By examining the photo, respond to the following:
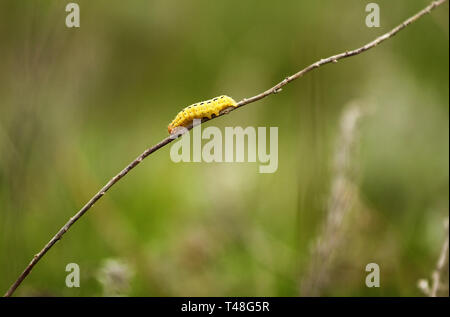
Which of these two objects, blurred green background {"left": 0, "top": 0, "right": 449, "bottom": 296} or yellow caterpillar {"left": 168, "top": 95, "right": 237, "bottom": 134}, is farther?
blurred green background {"left": 0, "top": 0, "right": 449, "bottom": 296}

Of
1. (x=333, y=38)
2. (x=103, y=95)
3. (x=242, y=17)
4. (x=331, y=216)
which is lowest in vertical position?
(x=331, y=216)

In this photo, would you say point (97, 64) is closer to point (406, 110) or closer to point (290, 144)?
point (290, 144)

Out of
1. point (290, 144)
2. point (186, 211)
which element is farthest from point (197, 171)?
point (290, 144)

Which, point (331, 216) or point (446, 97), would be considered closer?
point (331, 216)

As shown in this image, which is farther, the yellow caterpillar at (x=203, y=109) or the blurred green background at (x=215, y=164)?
the blurred green background at (x=215, y=164)

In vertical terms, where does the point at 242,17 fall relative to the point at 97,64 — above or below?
above

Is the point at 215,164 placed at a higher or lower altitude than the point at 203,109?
higher

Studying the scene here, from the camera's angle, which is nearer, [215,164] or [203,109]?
[203,109]
